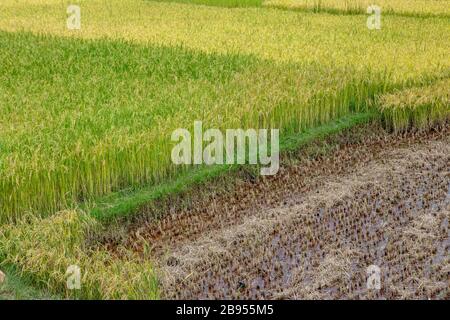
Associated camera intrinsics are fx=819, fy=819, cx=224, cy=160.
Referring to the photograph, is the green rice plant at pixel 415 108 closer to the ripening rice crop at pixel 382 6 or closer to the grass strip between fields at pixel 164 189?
the grass strip between fields at pixel 164 189

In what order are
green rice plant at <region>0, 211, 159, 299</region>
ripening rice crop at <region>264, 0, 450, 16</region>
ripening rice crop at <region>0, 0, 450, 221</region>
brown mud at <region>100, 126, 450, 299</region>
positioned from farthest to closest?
1. ripening rice crop at <region>264, 0, 450, 16</region>
2. ripening rice crop at <region>0, 0, 450, 221</region>
3. brown mud at <region>100, 126, 450, 299</region>
4. green rice plant at <region>0, 211, 159, 299</region>

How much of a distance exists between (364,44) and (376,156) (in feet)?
13.3

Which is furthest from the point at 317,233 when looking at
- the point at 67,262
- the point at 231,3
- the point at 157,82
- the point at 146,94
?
the point at 231,3

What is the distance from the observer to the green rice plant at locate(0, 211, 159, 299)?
4914 millimetres

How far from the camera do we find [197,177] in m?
7.00

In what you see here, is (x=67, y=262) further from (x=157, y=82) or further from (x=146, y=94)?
(x=157, y=82)

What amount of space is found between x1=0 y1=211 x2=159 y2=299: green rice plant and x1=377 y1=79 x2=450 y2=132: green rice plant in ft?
13.7

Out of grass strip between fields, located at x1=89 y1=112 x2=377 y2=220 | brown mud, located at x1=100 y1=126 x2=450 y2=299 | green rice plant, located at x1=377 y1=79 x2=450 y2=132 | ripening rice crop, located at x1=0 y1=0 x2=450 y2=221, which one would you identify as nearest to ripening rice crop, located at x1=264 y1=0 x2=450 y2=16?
ripening rice crop, located at x1=0 y1=0 x2=450 y2=221

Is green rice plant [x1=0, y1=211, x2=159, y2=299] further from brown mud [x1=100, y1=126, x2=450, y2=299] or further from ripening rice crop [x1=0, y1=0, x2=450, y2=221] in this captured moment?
ripening rice crop [x1=0, y1=0, x2=450, y2=221]

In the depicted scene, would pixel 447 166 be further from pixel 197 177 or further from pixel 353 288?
pixel 353 288

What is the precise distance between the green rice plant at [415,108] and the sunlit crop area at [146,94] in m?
0.01

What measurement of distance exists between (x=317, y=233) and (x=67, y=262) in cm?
199

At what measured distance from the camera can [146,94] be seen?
8.64 metres

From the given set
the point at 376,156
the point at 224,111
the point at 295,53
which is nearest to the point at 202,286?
the point at 224,111
